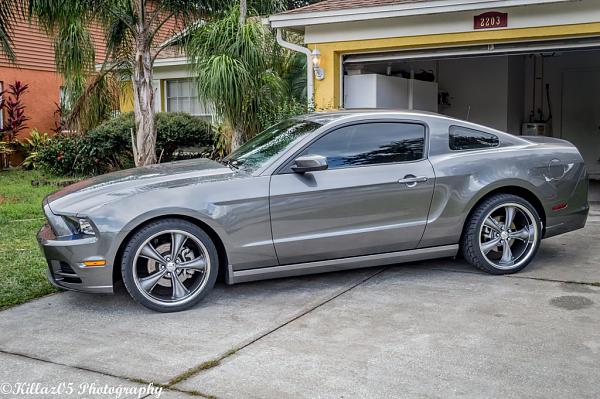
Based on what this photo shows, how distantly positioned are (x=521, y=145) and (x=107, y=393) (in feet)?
14.2

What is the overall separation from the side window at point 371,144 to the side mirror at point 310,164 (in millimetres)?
218

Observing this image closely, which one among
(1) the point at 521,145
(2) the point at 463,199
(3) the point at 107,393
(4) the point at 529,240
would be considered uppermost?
(1) the point at 521,145

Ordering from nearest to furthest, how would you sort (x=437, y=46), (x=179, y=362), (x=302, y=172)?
(x=179, y=362) → (x=302, y=172) → (x=437, y=46)

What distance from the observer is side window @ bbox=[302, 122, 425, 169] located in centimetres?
568

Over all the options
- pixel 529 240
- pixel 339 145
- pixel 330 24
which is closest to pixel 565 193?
pixel 529 240

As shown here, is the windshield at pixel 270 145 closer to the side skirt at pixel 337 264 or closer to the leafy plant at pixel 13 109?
the side skirt at pixel 337 264

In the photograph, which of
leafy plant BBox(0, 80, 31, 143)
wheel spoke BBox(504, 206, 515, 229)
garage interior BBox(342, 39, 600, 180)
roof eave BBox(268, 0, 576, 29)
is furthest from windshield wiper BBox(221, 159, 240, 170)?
leafy plant BBox(0, 80, 31, 143)

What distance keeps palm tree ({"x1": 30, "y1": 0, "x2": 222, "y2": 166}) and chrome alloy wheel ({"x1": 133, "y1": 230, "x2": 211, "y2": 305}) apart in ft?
19.8

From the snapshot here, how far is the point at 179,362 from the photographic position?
4168mm

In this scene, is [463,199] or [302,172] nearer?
[302,172]

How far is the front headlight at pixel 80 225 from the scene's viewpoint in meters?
4.98

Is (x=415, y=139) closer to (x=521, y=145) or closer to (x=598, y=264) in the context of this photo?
(x=521, y=145)

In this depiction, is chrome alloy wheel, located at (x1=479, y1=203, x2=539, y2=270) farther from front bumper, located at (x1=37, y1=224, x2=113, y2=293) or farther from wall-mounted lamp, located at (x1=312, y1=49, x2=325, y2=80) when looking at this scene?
wall-mounted lamp, located at (x1=312, y1=49, x2=325, y2=80)

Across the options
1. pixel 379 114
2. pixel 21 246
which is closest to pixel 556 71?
pixel 379 114
